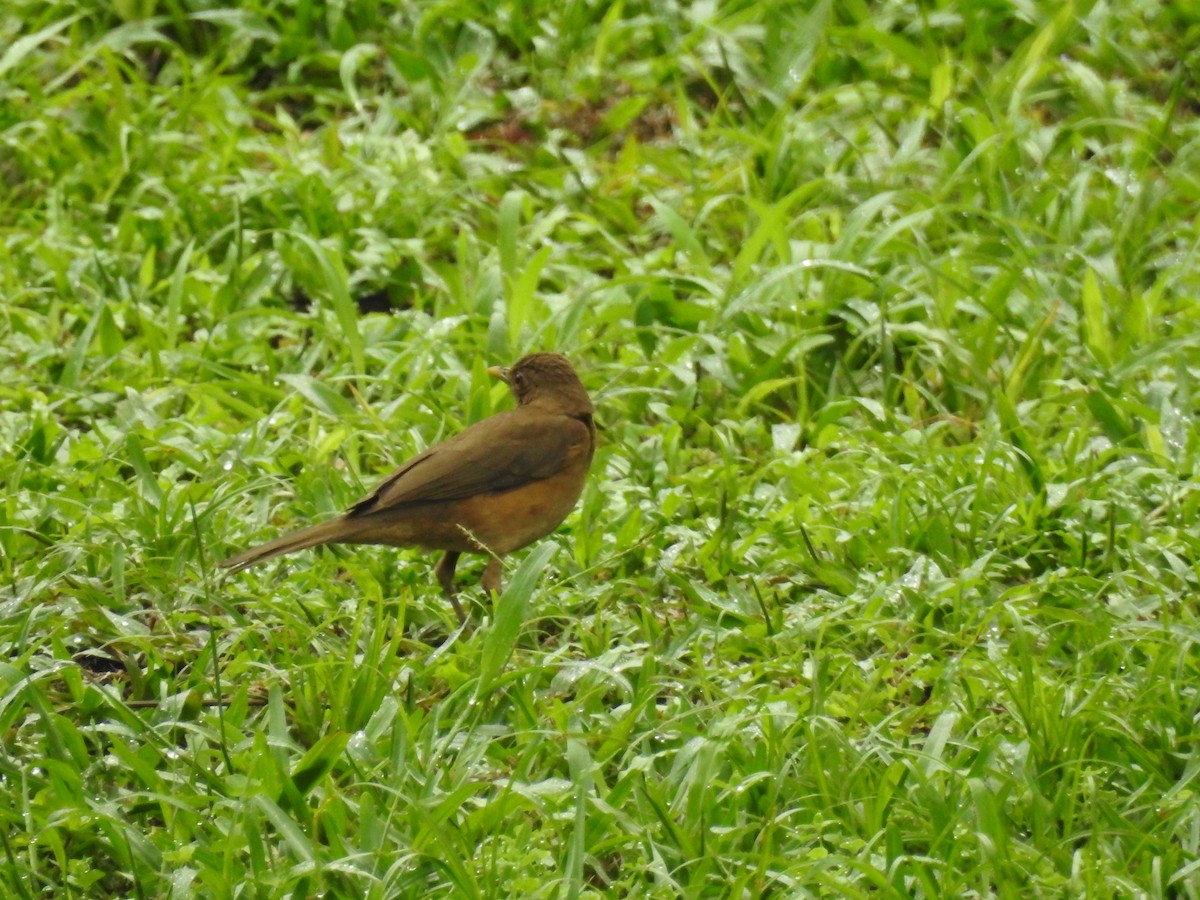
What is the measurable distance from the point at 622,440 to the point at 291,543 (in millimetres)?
1524

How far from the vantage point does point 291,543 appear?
495cm

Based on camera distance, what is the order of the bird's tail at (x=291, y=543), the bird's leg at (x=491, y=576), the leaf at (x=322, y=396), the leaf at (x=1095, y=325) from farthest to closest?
the leaf at (x=1095, y=325)
the leaf at (x=322, y=396)
the bird's leg at (x=491, y=576)
the bird's tail at (x=291, y=543)

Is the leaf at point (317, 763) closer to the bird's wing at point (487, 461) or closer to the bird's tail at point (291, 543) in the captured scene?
the bird's tail at point (291, 543)

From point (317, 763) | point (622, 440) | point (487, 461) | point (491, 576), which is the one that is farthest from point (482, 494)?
point (317, 763)

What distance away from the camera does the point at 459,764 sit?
4.26m

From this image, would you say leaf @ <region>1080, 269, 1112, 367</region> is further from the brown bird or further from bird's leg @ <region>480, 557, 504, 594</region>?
bird's leg @ <region>480, 557, 504, 594</region>

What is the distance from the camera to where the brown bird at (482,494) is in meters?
5.07

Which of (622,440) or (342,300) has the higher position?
(342,300)

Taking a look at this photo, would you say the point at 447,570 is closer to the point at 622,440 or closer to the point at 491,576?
the point at 491,576

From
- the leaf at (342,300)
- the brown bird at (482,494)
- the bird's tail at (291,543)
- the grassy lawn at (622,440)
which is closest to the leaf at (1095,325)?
the grassy lawn at (622,440)

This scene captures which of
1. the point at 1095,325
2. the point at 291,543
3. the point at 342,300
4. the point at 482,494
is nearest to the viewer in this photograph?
the point at 291,543

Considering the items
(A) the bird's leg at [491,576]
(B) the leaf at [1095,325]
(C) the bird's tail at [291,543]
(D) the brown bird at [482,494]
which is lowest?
(B) the leaf at [1095,325]

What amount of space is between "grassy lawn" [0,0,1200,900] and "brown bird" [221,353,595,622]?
204mm

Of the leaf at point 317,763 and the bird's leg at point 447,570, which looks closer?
the leaf at point 317,763
